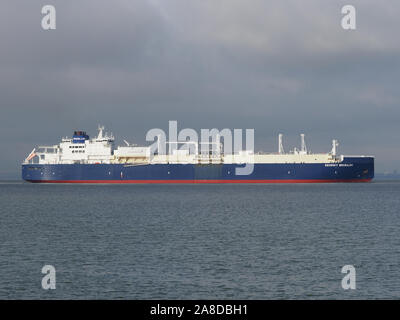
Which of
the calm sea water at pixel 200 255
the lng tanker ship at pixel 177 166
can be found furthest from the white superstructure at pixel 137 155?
the calm sea water at pixel 200 255

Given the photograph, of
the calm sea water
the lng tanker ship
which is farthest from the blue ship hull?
the calm sea water

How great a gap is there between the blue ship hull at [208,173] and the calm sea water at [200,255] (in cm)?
4063

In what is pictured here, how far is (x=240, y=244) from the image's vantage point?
2448 centimetres

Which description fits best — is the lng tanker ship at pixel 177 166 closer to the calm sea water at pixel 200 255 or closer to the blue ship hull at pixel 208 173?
the blue ship hull at pixel 208 173

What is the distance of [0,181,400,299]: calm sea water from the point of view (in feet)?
52.4

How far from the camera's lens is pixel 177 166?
266ft

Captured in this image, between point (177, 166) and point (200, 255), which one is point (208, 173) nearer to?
point (177, 166)

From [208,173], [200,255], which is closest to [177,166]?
[208,173]

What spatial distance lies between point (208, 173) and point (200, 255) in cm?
6121

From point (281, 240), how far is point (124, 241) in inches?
307

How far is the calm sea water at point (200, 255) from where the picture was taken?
16.0m

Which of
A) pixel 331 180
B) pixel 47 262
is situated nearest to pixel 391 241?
pixel 47 262

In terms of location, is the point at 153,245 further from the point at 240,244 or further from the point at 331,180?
the point at 331,180

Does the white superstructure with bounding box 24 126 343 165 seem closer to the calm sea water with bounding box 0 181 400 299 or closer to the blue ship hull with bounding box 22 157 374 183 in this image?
the blue ship hull with bounding box 22 157 374 183
